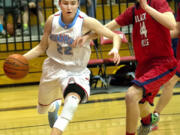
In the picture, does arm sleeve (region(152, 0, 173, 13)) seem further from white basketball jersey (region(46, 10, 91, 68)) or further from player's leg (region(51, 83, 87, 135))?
player's leg (region(51, 83, 87, 135))

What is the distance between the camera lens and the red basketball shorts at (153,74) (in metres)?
3.61

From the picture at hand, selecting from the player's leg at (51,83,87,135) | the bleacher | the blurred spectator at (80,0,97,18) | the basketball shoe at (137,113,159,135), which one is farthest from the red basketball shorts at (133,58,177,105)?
the blurred spectator at (80,0,97,18)

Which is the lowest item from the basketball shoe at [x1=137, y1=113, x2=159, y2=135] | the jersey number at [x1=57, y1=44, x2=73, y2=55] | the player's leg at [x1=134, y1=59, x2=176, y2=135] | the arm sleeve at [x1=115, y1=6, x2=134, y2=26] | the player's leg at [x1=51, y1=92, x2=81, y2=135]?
the basketball shoe at [x1=137, y1=113, x2=159, y2=135]

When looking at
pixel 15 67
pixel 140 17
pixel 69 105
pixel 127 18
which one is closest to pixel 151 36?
pixel 140 17

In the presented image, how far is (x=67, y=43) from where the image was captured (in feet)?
12.5

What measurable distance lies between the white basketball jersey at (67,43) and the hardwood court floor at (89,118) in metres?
0.98

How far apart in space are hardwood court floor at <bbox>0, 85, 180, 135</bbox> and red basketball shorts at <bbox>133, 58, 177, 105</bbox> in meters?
0.79

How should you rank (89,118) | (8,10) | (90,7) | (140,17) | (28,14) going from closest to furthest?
(140,17) < (89,118) < (90,7) < (28,14) < (8,10)

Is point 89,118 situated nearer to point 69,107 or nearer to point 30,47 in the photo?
point 69,107

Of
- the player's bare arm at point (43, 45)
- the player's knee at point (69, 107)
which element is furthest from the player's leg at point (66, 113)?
the player's bare arm at point (43, 45)

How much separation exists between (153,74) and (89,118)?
173 centimetres

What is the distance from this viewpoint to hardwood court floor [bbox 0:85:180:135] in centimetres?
454

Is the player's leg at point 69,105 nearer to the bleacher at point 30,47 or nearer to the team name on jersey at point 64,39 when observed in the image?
the team name on jersey at point 64,39

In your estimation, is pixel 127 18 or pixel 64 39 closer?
pixel 64 39
